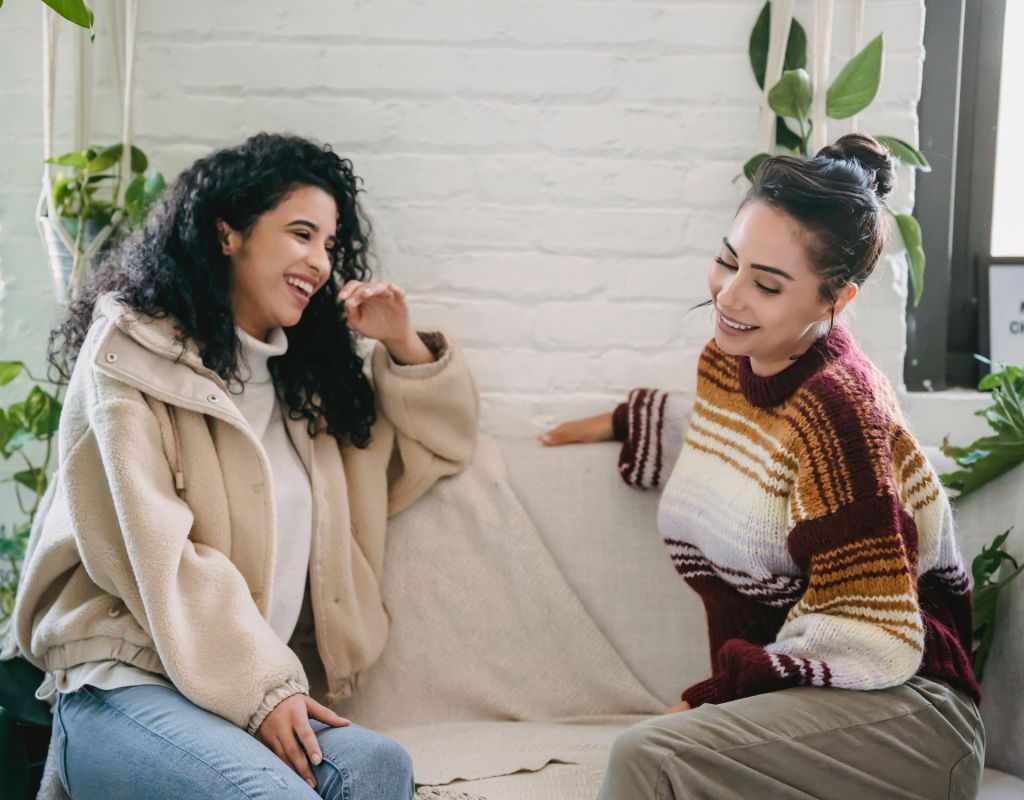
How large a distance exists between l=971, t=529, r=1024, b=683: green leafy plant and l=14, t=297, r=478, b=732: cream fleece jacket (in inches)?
38.7

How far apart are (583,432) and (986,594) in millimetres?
732

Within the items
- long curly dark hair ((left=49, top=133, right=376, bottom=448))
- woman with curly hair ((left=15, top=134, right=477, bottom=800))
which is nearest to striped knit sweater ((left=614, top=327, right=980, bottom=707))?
woman with curly hair ((left=15, top=134, right=477, bottom=800))

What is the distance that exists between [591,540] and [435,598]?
→ 11.5 inches

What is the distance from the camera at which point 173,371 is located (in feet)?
5.09

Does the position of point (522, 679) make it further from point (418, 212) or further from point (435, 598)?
point (418, 212)

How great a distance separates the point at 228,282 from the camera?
1682 millimetres

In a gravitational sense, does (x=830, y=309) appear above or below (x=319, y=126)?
below

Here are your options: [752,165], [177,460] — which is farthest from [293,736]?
[752,165]

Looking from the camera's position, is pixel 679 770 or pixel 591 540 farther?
pixel 591 540

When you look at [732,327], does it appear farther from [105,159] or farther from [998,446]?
[105,159]

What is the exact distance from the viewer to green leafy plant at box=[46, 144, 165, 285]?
189 cm

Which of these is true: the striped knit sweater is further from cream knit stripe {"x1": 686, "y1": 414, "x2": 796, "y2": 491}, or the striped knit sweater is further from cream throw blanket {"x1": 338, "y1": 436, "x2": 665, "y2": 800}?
cream throw blanket {"x1": 338, "y1": 436, "x2": 665, "y2": 800}

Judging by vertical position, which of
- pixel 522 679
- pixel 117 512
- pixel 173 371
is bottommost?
pixel 522 679

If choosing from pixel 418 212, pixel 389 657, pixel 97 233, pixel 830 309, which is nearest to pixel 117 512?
pixel 389 657
